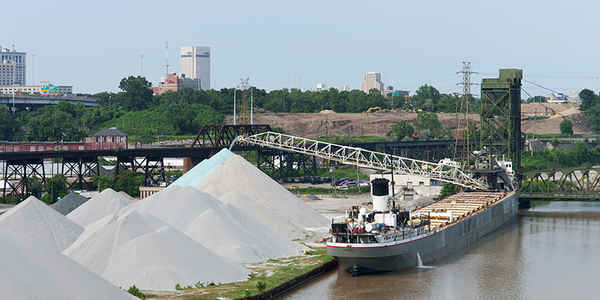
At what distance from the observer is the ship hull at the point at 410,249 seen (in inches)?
2222

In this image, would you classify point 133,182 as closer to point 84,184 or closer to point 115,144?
point 84,184

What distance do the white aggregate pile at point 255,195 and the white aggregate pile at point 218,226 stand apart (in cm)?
425

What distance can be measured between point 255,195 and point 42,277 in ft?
135

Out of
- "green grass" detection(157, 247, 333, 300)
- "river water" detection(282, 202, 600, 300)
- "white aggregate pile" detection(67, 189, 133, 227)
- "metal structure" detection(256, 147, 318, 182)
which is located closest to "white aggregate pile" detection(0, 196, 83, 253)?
"white aggregate pile" detection(67, 189, 133, 227)

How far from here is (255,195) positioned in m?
73.2

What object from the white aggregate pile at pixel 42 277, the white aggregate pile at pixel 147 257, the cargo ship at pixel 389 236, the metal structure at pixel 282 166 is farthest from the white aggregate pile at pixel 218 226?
the metal structure at pixel 282 166

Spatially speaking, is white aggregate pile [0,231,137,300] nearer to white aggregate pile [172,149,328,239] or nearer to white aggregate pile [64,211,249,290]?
white aggregate pile [64,211,249,290]

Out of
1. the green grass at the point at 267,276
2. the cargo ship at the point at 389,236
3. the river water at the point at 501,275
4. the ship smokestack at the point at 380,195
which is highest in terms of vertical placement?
the ship smokestack at the point at 380,195

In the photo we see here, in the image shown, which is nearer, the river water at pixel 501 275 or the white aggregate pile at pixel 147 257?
the white aggregate pile at pixel 147 257

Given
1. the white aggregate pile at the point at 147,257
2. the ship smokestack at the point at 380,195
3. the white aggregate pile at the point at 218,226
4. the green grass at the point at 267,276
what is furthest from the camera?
the ship smokestack at the point at 380,195

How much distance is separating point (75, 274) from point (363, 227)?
27.0 meters

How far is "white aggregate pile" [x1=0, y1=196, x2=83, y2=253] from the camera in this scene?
5719 centimetres

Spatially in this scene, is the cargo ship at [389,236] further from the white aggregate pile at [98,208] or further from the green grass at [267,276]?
the white aggregate pile at [98,208]

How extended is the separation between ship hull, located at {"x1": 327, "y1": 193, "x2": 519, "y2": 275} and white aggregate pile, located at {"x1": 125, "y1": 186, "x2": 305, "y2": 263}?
497 cm
